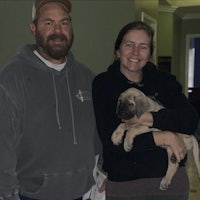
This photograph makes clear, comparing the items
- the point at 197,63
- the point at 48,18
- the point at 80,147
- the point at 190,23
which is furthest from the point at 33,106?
the point at 197,63

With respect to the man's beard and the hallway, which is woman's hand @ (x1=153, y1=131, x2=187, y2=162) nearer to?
the man's beard

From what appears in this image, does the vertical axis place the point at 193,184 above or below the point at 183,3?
below

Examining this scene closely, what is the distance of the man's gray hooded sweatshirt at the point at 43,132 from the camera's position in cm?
161

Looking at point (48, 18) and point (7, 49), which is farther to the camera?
point (7, 49)

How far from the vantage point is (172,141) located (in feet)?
5.59

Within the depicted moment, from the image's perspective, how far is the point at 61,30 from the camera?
1791 mm

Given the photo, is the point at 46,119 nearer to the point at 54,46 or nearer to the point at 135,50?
the point at 54,46

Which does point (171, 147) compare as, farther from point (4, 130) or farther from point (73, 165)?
point (4, 130)

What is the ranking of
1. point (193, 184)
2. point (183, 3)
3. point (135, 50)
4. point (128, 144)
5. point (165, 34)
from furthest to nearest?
point (165, 34) < point (183, 3) < point (193, 184) < point (135, 50) < point (128, 144)

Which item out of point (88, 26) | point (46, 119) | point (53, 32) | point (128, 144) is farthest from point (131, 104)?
point (88, 26)

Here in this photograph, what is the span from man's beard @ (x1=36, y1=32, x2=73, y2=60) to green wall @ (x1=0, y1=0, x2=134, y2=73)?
2824 mm

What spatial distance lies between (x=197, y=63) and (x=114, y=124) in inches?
458

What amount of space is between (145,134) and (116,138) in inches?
5.0

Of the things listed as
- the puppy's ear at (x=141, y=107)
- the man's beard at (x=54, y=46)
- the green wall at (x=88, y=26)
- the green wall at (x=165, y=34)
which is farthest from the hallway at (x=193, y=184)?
the green wall at (x=165, y=34)
